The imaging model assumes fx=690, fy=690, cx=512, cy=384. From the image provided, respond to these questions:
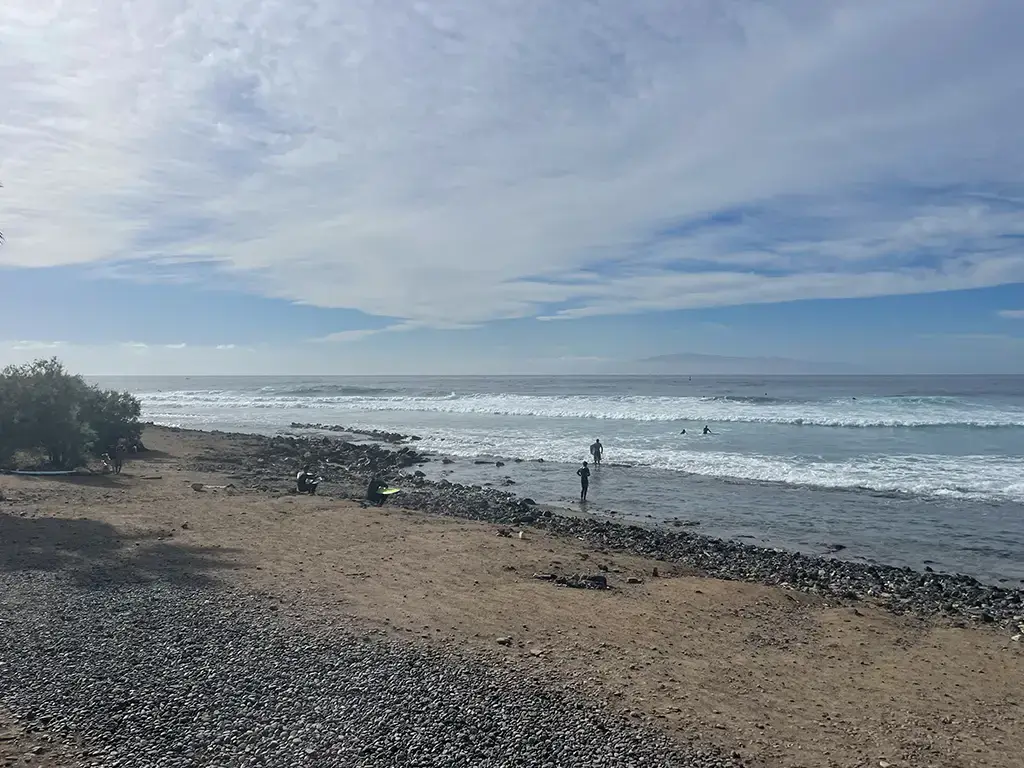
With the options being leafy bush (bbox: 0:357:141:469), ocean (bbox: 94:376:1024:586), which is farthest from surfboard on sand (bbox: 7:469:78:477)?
ocean (bbox: 94:376:1024:586)

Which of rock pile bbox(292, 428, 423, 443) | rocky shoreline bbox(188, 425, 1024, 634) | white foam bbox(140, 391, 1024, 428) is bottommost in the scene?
rocky shoreline bbox(188, 425, 1024, 634)

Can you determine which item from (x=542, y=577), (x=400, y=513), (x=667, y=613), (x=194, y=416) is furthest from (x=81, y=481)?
(x=194, y=416)

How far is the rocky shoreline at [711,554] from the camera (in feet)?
35.0

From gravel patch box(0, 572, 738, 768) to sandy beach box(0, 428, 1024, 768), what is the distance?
0.30 m

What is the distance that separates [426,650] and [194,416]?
50.3 m

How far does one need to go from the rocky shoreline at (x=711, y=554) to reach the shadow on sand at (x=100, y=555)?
272 inches

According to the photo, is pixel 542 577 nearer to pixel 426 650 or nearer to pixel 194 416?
pixel 426 650

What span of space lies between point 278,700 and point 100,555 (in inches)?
228

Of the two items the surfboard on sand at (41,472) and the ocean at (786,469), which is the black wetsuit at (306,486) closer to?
the surfboard on sand at (41,472)

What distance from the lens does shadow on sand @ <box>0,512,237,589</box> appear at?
9.02m

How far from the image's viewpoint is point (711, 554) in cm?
1324

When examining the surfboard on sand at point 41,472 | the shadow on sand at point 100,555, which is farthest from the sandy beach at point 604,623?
the surfboard on sand at point 41,472

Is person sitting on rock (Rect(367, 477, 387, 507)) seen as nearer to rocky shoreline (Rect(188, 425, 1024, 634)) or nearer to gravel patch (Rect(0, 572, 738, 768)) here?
rocky shoreline (Rect(188, 425, 1024, 634))

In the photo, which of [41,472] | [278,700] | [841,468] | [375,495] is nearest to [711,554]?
[375,495]
